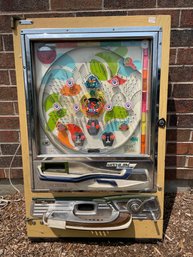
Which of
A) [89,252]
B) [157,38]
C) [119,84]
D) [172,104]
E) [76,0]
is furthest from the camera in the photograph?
[172,104]

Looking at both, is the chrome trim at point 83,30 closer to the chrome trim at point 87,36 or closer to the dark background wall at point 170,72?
the chrome trim at point 87,36

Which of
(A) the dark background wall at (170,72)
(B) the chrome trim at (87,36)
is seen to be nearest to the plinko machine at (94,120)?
(B) the chrome trim at (87,36)

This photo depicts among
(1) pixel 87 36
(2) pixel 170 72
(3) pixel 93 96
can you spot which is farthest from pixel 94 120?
(2) pixel 170 72

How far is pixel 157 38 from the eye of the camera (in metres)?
1.33

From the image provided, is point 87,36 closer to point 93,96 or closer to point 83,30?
point 83,30

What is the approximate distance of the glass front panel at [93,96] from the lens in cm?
Result: 142

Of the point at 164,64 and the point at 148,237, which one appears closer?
the point at 164,64

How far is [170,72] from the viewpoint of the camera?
6.13 ft

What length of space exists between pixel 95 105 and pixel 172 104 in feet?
2.30

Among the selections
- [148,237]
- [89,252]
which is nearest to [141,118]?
→ [148,237]

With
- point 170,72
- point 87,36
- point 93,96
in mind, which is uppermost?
point 87,36

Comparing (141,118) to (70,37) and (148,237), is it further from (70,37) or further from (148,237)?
(148,237)

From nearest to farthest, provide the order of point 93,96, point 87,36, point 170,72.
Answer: point 87,36
point 93,96
point 170,72

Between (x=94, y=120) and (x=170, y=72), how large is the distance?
722 millimetres
